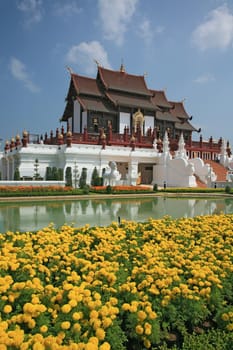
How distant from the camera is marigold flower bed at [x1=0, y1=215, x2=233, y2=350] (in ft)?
9.08

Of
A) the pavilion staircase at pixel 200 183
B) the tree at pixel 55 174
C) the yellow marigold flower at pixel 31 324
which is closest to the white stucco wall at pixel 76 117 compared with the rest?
the tree at pixel 55 174

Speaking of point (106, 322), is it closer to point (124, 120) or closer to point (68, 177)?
point (68, 177)

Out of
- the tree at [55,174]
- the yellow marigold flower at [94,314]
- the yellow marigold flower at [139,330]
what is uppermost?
the tree at [55,174]

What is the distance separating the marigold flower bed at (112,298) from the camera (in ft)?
9.08

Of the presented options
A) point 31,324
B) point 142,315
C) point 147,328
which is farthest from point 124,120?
point 31,324

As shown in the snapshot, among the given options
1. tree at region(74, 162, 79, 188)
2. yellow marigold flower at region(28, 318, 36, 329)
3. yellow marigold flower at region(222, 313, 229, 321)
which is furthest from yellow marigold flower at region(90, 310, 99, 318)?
tree at region(74, 162, 79, 188)

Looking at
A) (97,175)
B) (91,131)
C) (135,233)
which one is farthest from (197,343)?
(91,131)

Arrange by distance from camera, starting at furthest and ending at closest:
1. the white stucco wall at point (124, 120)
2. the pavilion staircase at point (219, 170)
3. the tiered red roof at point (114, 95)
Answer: the white stucco wall at point (124, 120)
the tiered red roof at point (114, 95)
the pavilion staircase at point (219, 170)

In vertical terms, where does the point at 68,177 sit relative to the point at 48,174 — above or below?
below

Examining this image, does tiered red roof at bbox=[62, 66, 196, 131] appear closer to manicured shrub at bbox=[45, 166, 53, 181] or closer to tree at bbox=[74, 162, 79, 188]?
tree at bbox=[74, 162, 79, 188]

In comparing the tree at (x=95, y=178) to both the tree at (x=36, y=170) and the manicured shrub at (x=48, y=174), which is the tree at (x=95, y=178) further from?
the tree at (x=36, y=170)

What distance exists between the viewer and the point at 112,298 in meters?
3.17

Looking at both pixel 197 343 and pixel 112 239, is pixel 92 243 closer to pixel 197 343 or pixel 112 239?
pixel 112 239

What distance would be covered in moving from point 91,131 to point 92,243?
3010 centimetres
